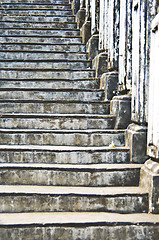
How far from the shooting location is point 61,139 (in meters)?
3.32

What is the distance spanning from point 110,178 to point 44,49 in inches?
126

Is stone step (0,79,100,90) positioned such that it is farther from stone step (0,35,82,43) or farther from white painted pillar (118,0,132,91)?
stone step (0,35,82,43)

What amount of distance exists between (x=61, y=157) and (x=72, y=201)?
567 millimetres

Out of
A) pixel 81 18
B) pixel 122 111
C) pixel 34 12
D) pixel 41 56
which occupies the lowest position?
pixel 122 111

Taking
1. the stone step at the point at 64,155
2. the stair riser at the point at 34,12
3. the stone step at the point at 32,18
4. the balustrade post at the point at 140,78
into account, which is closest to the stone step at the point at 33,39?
the stone step at the point at 32,18

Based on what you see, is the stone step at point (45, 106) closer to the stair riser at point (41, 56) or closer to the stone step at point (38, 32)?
the stair riser at point (41, 56)

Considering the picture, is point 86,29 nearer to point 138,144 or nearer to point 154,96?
point 138,144

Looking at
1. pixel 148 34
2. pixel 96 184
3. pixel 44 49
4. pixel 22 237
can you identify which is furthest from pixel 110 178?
pixel 44 49

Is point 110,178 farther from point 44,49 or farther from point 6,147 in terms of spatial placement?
point 44,49

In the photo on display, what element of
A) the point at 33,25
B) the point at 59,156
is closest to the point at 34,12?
the point at 33,25

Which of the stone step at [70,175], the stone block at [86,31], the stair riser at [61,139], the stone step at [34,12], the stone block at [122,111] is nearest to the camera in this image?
the stone step at [70,175]

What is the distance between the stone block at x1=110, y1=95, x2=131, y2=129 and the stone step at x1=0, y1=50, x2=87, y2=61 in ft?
6.19

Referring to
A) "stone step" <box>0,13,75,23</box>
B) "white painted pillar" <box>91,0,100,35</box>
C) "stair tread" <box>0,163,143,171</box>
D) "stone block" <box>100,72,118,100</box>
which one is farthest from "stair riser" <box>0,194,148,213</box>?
"stone step" <box>0,13,75,23</box>

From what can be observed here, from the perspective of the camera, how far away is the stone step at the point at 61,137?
3.30 meters
